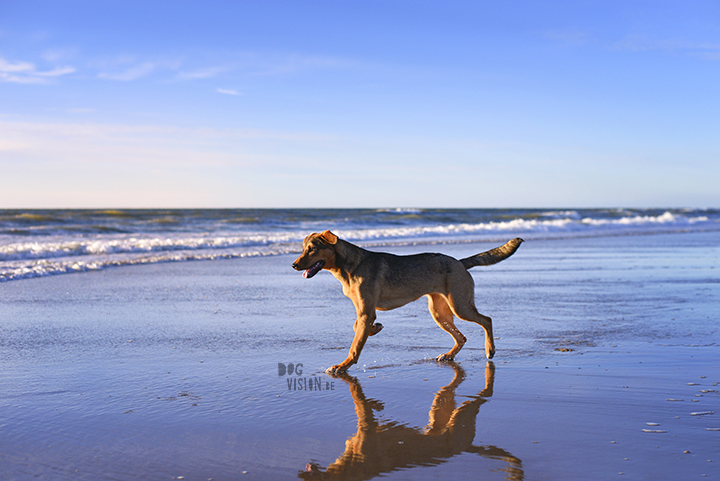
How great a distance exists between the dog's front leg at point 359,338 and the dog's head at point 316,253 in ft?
2.01

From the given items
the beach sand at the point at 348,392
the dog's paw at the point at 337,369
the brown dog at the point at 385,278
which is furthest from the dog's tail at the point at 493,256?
the dog's paw at the point at 337,369

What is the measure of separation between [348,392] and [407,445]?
127 cm

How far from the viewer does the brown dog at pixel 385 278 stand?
5953 mm

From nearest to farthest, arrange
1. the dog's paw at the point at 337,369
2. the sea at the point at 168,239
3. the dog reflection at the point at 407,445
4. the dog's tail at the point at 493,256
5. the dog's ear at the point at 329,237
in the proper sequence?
1. the dog reflection at the point at 407,445
2. the dog's paw at the point at 337,369
3. the dog's ear at the point at 329,237
4. the dog's tail at the point at 493,256
5. the sea at the point at 168,239

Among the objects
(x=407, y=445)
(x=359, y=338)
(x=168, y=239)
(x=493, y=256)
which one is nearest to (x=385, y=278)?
(x=359, y=338)

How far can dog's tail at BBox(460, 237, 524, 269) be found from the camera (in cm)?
651

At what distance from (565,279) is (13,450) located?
1067 centimetres

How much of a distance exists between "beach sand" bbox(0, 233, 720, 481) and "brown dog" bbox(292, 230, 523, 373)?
405 millimetres

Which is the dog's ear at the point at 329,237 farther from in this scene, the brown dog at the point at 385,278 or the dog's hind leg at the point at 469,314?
the dog's hind leg at the point at 469,314

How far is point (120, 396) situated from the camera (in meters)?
4.78

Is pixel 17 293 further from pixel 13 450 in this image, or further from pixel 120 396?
pixel 13 450

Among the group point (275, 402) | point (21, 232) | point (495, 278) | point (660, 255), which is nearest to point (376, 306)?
point (275, 402)

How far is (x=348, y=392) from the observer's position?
16.4 ft

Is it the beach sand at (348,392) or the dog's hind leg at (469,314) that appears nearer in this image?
the beach sand at (348,392)
